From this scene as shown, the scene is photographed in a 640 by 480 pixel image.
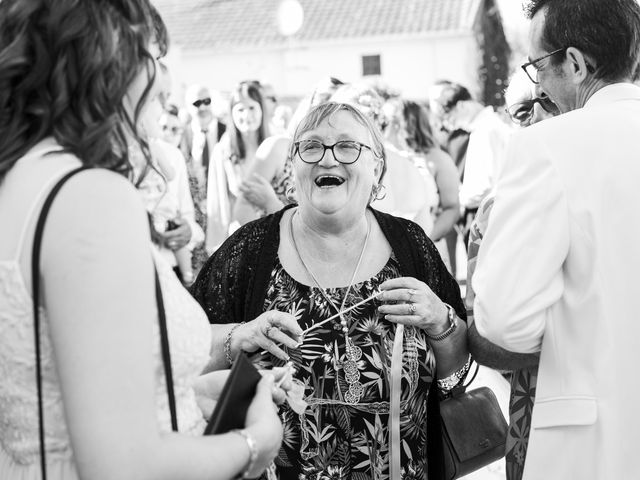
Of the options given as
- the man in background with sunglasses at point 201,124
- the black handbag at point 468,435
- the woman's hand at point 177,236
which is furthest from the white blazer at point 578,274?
the man in background with sunglasses at point 201,124

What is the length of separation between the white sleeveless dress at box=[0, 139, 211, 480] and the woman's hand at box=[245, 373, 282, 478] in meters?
0.13

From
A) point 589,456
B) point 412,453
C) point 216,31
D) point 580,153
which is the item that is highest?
point 580,153

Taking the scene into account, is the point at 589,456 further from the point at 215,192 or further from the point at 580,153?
the point at 215,192

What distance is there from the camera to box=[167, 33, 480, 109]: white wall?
34156 millimetres

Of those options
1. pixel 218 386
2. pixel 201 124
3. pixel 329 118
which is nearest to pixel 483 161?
pixel 201 124

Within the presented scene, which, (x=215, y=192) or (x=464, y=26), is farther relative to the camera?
(x=464, y=26)

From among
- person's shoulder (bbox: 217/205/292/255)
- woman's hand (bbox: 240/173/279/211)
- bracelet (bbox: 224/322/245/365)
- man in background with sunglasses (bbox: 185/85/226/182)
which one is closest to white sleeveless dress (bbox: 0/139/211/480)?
bracelet (bbox: 224/322/245/365)

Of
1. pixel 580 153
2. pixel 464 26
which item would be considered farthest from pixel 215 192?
pixel 464 26

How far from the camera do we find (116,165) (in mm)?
1405

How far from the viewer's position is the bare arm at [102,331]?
4.17ft

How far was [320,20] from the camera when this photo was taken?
35875mm

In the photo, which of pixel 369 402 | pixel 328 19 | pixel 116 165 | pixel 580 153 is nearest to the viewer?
pixel 116 165

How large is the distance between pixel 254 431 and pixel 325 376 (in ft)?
4.01

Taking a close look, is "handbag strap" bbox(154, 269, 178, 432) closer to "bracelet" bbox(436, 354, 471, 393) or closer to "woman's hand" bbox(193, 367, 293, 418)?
"woman's hand" bbox(193, 367, 293, 418)
